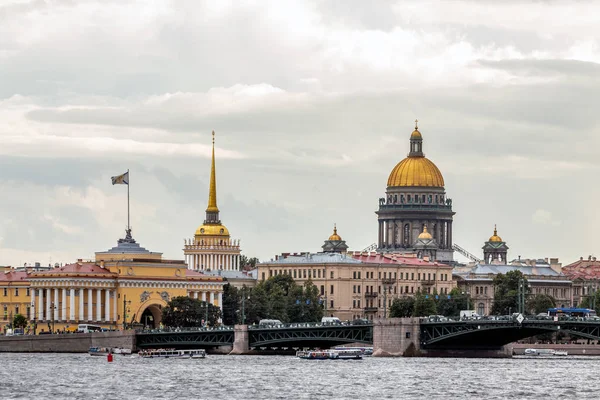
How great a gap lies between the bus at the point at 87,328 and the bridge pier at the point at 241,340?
1487cm

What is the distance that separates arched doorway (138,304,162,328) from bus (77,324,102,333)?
27.4ft

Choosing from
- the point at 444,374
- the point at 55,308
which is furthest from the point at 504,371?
the point at 55,308

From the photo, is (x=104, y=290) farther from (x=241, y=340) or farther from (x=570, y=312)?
(x=570, y=312)

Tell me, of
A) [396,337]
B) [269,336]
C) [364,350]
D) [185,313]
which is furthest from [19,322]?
[396,337]

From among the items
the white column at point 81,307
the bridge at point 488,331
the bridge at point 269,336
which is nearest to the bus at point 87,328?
the white column at point 81,307

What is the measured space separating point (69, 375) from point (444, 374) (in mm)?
20157

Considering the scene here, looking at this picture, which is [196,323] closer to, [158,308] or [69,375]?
[158,308]

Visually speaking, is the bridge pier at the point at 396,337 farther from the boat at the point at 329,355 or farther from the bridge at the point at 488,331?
the boat at the point at 329,355

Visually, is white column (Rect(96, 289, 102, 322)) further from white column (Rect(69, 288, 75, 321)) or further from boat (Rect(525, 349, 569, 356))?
boat (Rect(525, 349, 569, 356))

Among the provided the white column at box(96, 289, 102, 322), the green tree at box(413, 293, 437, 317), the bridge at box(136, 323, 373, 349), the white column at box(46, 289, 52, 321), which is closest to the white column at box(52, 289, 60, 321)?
the white column at box(46, 289, 52, 321)

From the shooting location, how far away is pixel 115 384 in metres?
117

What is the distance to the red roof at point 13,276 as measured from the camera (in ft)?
Answer: 617

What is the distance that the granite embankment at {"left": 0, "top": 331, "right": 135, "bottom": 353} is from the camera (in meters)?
157

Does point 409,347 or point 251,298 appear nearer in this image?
point 409,347
